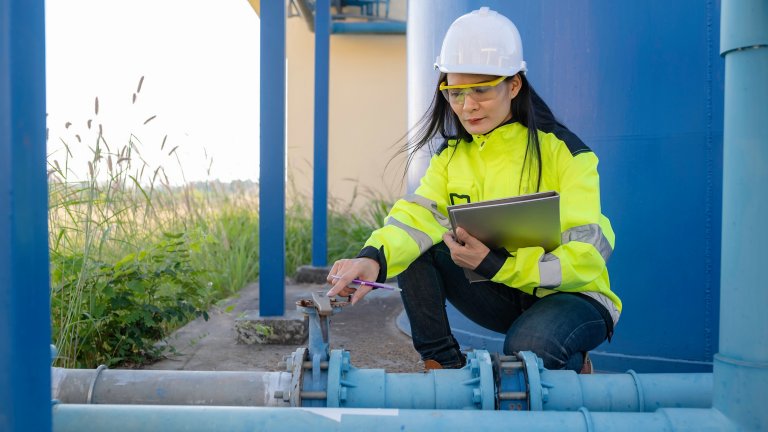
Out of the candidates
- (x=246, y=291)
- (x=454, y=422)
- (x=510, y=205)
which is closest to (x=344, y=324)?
(x=246, y=291)

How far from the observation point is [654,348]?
2.93 metres

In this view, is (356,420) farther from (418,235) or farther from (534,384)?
(418,235)

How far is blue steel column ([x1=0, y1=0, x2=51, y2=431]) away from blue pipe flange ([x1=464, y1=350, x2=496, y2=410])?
96cm

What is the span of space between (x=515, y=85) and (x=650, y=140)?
755mm

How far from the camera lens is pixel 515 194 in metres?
2.43

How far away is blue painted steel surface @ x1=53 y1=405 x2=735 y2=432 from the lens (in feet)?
4.88

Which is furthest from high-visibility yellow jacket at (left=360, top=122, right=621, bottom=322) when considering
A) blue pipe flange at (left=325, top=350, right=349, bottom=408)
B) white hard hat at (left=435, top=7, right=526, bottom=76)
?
blue pipe flange at (left=325, top=350, right=349, bottom=408)

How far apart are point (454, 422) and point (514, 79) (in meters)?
1.25

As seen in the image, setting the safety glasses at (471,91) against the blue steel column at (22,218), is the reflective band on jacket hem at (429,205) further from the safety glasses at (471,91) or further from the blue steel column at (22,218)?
the blue steel column at (22,218)

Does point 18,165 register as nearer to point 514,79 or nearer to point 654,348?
point 514,79

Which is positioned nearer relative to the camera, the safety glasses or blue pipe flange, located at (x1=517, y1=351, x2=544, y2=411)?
blue pipe flange, located at (x1=517, y1=351, x2=544, y2=411)

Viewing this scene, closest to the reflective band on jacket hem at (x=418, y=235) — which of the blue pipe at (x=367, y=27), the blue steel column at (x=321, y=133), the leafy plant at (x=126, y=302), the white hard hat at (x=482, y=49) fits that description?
the white hard hat at (x=482, y=49)

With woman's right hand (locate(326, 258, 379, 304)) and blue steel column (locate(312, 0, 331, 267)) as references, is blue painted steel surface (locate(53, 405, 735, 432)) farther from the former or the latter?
blue steel column (locate(312, 0, 331, 267))

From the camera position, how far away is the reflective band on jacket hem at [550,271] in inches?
81.9
